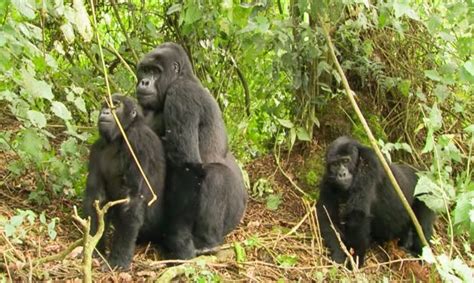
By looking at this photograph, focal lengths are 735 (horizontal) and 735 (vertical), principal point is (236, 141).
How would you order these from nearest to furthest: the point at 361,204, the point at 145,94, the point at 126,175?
the point at 126,175 → the point at 145,94 → the point at 361,204

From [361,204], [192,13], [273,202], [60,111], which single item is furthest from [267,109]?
[60,111]

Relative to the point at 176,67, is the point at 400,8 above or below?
above

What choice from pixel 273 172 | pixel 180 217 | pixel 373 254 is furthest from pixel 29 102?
pixel 373 254

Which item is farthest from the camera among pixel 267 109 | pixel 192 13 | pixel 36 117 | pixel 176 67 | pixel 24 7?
pixel 267 109

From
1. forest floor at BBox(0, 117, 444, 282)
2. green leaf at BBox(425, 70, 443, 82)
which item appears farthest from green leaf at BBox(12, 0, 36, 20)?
green leaf at BBox(425, 70, 443, 82)

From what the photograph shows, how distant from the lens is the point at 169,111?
5191 mm

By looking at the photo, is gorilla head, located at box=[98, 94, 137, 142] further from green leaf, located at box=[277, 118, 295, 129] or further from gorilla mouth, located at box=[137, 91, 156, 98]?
green leaf, located at box=[277, 118, 295, 129]

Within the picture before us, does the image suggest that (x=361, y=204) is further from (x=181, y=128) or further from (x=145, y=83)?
(x=145, y=83)

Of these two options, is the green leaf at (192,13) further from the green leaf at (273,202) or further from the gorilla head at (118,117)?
the green leaf at (273,202)

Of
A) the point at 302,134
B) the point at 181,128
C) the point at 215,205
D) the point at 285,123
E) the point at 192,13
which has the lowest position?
the point at 215,205

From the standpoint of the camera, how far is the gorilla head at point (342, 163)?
5.90 metres

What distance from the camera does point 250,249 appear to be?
5.43m

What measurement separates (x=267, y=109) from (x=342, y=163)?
117 centimetres

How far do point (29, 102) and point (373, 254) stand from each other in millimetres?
2985
